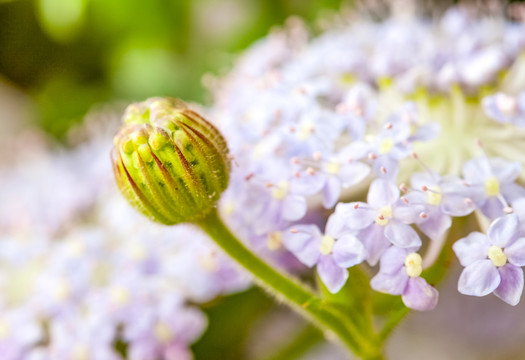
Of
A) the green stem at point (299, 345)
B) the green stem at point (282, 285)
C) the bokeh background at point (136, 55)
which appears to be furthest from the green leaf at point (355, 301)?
the bokeh background at point (136, 55)

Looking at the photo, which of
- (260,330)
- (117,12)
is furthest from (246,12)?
(260,330)

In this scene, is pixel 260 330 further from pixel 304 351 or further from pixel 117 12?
pixel 117 12

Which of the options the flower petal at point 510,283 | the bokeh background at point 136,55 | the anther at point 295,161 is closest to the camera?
the flower petal at point 510,283

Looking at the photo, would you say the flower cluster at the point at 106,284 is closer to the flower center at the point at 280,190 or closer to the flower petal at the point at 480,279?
the flower center at the point at 280,190

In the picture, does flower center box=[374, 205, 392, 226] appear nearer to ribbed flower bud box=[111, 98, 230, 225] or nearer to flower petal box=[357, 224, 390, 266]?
flower petal box=[357, 224, 390, 266]

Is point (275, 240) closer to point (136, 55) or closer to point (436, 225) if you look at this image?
point (436, 225)

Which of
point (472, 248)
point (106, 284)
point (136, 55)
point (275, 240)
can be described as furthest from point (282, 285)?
point (136, 55)

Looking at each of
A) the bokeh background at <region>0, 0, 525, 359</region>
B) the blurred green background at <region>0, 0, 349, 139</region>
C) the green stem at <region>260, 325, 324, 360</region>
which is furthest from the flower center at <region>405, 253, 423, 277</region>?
the blurred green background at <region>0, 0, 349, 139</region>
